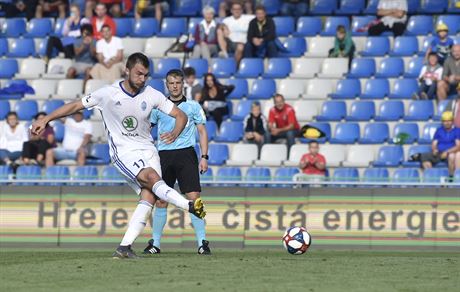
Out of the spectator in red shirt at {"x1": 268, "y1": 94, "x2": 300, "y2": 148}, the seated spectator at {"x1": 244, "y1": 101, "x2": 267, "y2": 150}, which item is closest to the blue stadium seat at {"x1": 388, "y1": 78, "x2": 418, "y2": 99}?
the spectator in red shirt at {"x1": 268, "y1": 94, "x2": 300, "y2": 148}

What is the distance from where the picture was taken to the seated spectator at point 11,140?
23.7 metres

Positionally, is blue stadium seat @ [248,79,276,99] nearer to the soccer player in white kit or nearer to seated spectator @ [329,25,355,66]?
seated spectator @ [329,25,355,66]

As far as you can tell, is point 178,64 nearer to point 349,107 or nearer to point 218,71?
point 218,71

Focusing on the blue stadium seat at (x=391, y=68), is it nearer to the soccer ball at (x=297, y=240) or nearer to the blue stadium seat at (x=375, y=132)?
the blue stadium seat at (x=375, y=132)

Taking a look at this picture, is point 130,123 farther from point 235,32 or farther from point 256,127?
point 235,32

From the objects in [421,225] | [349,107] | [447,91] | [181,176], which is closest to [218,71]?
[349,107]

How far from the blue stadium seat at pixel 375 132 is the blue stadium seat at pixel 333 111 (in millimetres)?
744

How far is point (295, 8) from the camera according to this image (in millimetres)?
27422

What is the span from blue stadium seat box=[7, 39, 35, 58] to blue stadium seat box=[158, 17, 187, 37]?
292 centimetres

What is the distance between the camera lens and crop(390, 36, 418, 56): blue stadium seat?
84.2 ft

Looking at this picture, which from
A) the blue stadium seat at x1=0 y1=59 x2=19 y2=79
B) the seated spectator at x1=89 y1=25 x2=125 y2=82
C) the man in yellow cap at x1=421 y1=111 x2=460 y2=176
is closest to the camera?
the man in yellow cap at x1=421 y1=111 x2=460 y2=176

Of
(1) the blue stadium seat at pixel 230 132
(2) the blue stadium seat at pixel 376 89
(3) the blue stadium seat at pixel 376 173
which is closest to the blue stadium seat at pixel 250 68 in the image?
(1) the blue stadium seat at pixel 230 132

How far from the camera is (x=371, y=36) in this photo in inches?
1036

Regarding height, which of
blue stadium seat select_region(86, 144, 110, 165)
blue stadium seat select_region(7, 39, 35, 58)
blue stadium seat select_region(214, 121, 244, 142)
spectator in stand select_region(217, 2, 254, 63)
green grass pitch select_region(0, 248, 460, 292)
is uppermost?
spectator in stand select_region(217, 2, 254, 63)
